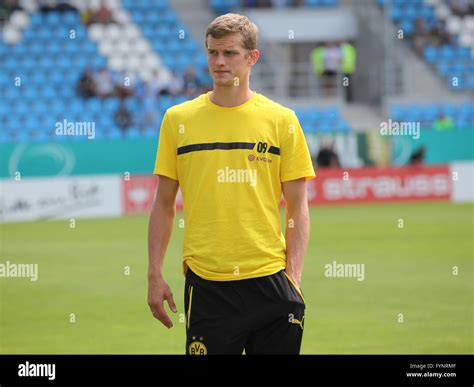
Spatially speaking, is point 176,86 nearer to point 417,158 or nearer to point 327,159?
point 327,159

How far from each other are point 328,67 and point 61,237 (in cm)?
1534

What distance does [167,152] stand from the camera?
5.33 m

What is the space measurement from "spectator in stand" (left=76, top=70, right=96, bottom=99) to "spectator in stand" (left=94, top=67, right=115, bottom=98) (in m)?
0.14

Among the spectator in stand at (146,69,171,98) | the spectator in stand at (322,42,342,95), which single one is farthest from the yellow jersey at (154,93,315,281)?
the spectator in stand at (322,42,342,95)

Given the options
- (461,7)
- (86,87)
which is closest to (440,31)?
(461,7)

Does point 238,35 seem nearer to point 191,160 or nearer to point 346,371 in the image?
point 191,160

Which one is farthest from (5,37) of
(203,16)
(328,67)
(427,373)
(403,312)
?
(427,373)

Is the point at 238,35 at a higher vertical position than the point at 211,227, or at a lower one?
higher

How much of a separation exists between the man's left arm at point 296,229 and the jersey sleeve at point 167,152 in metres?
0.57

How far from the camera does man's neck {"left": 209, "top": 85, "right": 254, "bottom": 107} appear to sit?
525 cm

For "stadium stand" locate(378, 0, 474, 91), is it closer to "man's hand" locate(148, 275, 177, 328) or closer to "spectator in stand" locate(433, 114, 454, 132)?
"spectator in stand" locate(433, 114, 454, 132)

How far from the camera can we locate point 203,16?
1404 inches

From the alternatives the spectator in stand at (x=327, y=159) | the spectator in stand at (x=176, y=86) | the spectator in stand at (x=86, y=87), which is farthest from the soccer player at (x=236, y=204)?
the spectator in stand at (x=176, y=86)

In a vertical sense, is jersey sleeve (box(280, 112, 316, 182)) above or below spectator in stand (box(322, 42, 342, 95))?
above
